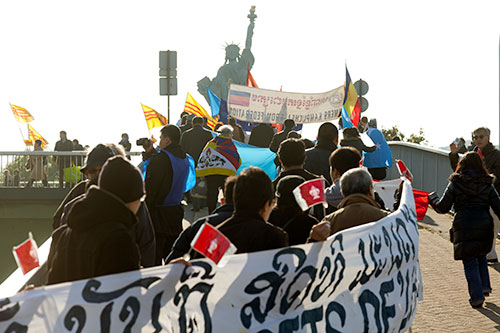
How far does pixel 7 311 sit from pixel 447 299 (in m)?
6.99

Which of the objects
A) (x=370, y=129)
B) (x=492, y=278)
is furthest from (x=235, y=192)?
(x=370, y=129)

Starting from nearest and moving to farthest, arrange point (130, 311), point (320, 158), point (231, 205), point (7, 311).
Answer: point (7, 311)
point (130, 311)
point (231, 205)
point (320, 158)

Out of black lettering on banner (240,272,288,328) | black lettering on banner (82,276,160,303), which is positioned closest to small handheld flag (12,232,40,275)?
black lettering on banner (82,276,160,303)

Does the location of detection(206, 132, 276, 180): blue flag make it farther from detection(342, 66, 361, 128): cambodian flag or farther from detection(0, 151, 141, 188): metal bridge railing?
detection(0, 151, 141, 188): metal bridge railing

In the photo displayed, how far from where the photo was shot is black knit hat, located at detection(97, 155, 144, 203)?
486 centimetres

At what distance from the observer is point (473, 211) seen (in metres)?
9.94

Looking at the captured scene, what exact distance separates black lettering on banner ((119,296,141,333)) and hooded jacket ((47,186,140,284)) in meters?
0.22

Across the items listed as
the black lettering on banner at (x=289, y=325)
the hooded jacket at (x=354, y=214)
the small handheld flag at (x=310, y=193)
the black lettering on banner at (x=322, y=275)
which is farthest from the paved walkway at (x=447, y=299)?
the small handheld flag at (x=310, y=193)

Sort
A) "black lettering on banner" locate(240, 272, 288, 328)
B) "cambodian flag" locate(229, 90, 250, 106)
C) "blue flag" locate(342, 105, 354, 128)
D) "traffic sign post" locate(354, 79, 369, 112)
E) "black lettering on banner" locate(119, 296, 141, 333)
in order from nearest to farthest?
1. "black lettering on banner" locate(119, 296, 141, 333)
2. "black lettering on banner" locate(240, 272, 288, 328)
3. "blue flag" locate(342, 105, 354, 128)
4. "cambodian flag" locate(229, 90, 250, 106)
5. "traffic sign post" locate(354, 79, 369, 112)

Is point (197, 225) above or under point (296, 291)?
above

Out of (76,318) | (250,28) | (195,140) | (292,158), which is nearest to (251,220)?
(76,318)

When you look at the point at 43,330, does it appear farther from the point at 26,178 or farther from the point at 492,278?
the point at 26,178

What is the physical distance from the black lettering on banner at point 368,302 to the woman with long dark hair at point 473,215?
3.51 m

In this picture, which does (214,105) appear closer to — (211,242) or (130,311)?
(130,311)
